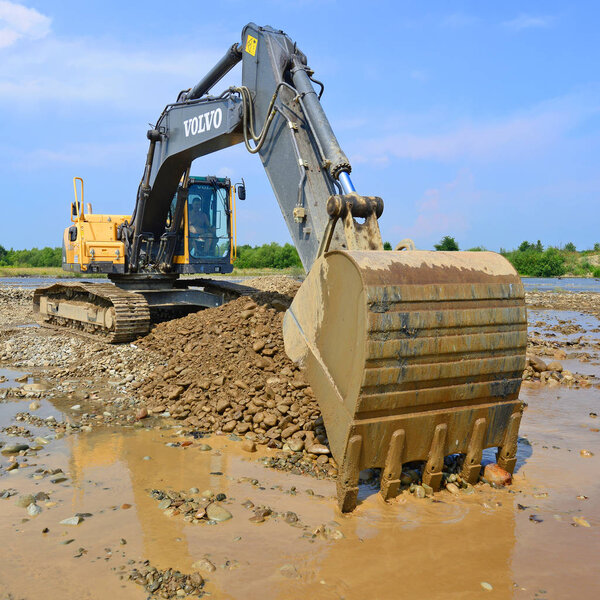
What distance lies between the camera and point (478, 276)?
Result: 4016mm

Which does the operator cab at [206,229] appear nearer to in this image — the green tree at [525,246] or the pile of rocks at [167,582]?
the pile of rocks at [167,582]

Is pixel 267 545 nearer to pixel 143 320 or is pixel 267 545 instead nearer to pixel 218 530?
pixel 218 530

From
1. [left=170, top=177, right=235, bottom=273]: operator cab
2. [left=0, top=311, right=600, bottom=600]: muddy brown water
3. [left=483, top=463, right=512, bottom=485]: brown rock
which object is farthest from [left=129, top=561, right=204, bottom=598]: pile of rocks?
[left=170, top=177, right=235, bottom=273]: operator cab

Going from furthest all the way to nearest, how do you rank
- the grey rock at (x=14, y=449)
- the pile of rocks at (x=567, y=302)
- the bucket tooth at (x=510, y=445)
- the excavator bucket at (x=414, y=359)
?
the pile of rocks at (x=567, y=302) → the grey rock at (x=14, y=449) → the bucket tooth at (x=510, y=445) → the excavator bucket at (x=414, y=359)

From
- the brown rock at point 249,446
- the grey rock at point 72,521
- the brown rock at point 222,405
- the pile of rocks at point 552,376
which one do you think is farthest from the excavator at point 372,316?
the pile of rocks at point 552,376

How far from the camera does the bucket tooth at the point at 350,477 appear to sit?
11.8 ft

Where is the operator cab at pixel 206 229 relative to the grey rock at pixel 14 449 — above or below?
above

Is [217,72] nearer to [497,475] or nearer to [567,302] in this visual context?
[497,475]

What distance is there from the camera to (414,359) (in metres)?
3.66

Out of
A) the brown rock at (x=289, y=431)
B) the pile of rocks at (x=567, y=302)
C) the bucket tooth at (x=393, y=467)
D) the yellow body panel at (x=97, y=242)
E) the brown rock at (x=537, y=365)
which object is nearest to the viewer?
the bucket tooth at (x=393, y=467)

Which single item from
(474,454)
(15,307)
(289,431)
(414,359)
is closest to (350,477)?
(414,359)

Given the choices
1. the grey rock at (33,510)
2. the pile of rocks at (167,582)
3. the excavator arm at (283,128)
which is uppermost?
the excavator arm at (283,128)

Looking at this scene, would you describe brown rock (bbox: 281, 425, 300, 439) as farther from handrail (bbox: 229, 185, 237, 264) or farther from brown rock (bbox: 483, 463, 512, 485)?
handrail (bbox: 229, 185, 237, 264)

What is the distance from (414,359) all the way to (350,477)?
851 millimetres
